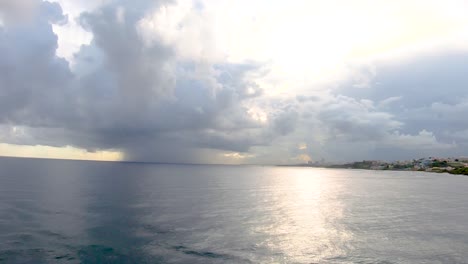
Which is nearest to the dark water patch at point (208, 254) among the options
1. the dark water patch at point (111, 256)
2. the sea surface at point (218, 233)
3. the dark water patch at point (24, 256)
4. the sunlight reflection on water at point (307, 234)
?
the sea surface at point (218, 233)

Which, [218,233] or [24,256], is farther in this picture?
[218,233]

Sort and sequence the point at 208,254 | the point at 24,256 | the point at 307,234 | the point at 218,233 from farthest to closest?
the point at 307,234 → the point at 218,233 → the point at 208,254 → the point at 24,256

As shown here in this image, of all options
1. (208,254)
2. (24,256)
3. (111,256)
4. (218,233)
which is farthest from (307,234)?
(24,256)

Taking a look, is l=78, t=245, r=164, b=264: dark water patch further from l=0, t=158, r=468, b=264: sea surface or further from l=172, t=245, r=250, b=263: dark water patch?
l=172, t=245, r=250, b=263: dark water patch

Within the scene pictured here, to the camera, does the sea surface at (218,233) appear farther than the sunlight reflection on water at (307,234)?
No

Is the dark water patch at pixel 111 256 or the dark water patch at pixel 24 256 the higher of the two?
the dark water patch at pixel 24 256

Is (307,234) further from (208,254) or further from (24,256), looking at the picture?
(24,256)

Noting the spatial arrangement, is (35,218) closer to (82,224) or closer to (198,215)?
(82,224)

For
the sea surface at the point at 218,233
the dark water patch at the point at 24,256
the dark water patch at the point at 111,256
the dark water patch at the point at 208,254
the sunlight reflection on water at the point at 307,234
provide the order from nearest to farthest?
the dark water patch at the point at 24,256
the dark water patch at the point at 111,256
the dark water patch at the point at 208,254
the sea surface at the point at 218,233
the sunlight reflection on water at the point at 307,234

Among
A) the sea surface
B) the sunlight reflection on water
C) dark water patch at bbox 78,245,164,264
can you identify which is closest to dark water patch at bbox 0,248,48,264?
the sea surface

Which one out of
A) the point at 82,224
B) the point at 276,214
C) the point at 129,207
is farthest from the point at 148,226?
the point at 276,214

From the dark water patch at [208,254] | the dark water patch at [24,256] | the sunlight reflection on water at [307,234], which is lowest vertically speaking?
the sunlight reflection on water at [307,234]

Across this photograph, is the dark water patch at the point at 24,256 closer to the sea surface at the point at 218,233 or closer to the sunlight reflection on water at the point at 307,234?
the sea surface at the point at 218,233

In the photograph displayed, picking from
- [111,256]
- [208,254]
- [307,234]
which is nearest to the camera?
[111,256]
